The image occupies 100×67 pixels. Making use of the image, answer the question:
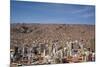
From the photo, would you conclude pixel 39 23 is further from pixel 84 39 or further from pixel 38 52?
pixel 84 39

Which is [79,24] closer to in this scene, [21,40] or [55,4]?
[55,4]

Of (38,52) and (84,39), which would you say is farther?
(84,39)

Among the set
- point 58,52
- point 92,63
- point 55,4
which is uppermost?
point 55,4

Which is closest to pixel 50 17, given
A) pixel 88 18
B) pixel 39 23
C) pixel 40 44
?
pixel 39 23

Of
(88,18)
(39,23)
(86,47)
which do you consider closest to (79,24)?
(88,18)

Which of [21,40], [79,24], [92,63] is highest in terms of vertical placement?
[79,24]

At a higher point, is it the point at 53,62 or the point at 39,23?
the point at 39,23
